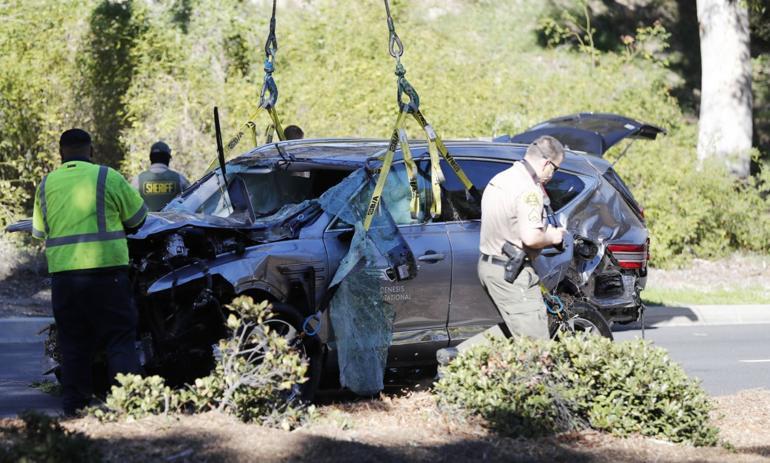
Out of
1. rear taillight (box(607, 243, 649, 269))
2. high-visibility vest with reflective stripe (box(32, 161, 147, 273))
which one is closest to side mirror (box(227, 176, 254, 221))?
high-visibility vest with reflective stripe (box(32, 161, 147, 273))

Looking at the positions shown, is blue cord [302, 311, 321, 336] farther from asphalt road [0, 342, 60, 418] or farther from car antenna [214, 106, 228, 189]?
asphalt road [0, 342, 60, 418]

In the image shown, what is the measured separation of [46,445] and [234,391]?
58.0 inches

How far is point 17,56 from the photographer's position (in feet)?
56.1

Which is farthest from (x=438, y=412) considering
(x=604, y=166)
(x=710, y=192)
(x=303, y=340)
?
(x=710, y=192)

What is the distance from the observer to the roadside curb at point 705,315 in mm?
14617

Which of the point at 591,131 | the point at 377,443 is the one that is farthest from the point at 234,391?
the point at 591,131

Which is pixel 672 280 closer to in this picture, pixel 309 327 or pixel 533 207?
pixel 533 207

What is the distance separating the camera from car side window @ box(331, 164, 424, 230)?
869 cm

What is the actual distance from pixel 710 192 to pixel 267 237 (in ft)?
42.7

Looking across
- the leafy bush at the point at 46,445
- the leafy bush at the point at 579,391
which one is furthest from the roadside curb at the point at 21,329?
the leafy bush at the point at 46,445

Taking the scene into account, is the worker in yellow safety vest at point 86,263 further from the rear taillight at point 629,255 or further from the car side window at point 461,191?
the rear taillight at point 629,255

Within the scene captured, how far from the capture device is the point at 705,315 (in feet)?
49.1

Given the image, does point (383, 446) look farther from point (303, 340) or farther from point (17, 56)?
point (17, 56)

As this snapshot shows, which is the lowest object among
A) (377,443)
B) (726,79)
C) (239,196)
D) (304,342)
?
(377,443)
